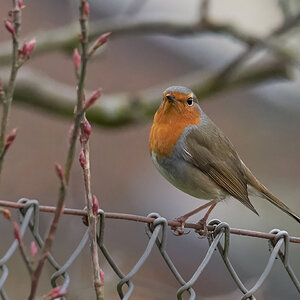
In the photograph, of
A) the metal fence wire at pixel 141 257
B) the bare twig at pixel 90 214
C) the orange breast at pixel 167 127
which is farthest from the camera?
the orange breast at pixel 167 127

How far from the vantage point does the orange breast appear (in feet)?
9.88

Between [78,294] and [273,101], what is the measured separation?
8466mm

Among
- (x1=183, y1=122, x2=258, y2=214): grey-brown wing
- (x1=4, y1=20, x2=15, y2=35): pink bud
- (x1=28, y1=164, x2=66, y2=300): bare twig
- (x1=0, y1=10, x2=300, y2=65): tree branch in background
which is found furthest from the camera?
(x1=0, y1=10, x2=300, y2=65): tree branch in background

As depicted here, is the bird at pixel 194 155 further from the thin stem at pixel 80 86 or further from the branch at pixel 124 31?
the thin stem at pixel 80 86

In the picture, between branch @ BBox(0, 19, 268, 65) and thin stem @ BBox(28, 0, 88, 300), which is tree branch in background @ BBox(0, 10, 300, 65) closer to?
branch @ BBox(0, 19, 268, 65)

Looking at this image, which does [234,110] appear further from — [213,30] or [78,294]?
[78,294]

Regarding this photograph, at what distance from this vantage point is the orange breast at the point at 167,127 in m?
3.01

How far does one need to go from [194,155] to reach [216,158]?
127 millimetres

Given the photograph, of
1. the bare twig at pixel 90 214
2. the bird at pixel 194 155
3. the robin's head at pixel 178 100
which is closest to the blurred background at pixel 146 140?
the bird at pixel 194 155

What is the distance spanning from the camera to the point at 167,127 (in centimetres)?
305

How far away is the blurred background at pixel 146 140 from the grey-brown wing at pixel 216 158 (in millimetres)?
507

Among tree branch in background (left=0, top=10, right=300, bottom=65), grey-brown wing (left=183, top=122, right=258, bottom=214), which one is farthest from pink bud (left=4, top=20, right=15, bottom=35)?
tree branch in background (left=0, top=10, right=300, bottom=65)

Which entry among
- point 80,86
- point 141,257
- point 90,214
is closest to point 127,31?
point 141,257

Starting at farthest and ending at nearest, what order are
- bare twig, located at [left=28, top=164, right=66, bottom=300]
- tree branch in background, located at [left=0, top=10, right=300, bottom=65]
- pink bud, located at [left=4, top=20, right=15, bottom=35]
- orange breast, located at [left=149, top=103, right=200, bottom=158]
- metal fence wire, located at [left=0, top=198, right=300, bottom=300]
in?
tree branch in background, located at [left=0, top=10, right=300, bottom=65] → orange breast, located at [left=149, top=103, right=200, bottom=158] → metal fence wire, located at [left=0, top=198, right=300, bottom=300] → pink bud, located at [left=4, top=20, right=15, bottom=35] → bare twig, located at [left=28, top=164, right=66, bottom=300]
